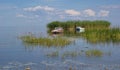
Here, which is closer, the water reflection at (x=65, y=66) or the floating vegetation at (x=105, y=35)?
the water reflection at (x=65, y=66)

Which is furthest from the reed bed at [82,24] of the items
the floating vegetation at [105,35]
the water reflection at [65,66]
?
the water reflection at [65,66]

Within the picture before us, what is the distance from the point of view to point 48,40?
35.6 metres

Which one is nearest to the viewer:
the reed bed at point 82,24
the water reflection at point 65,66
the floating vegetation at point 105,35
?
the water reflection at point 65,66

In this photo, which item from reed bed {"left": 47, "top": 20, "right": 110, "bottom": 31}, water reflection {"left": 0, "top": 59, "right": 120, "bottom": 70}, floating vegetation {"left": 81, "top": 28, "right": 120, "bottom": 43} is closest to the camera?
water reflection {"left": 0, "top": 59, "right": 120, "bottom": 70}

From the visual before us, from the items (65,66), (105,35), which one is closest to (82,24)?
(105,35)

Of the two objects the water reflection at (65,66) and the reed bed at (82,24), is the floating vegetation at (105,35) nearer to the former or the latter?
the reed bed at (82,24)

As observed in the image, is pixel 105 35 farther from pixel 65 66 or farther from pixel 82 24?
pixel 65 66

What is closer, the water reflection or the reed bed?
the water reflection

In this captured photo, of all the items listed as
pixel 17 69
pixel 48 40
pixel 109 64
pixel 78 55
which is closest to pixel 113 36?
pixel 48 40

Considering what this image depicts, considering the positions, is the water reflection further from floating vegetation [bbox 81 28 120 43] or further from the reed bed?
the reed bed

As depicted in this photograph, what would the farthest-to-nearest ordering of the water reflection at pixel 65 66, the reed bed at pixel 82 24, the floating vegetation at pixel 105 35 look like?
the reed bed at pixel 82 24
the floating vegetation at pixel 105 35
the water reflection at pixel 65 66

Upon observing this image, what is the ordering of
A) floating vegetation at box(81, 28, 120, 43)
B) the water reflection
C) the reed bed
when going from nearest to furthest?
the water reflection, floating vegetation at box(81, 28, 120, 43), the reed bed

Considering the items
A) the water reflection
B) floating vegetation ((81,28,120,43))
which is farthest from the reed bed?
the water reflection

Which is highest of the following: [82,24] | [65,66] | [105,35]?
[82,24]
